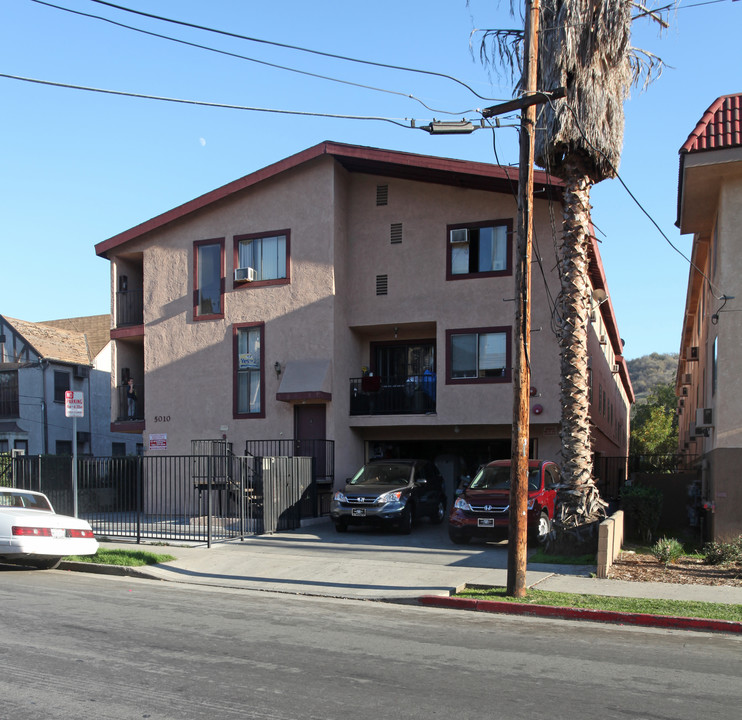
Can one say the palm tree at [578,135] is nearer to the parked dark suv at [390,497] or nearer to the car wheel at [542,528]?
the car wheel at [542,528]

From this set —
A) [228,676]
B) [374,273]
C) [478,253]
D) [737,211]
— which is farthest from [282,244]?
[228,676]

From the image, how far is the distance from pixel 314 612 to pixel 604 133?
33.4ft

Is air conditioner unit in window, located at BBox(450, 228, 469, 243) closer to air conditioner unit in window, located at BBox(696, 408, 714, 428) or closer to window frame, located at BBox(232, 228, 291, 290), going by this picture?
window frame, located at BBox(232, 228, 291, 290)

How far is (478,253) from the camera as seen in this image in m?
21.1

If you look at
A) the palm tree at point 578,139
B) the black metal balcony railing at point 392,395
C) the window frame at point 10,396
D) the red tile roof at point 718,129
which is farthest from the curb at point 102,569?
the window frame at point 10,396

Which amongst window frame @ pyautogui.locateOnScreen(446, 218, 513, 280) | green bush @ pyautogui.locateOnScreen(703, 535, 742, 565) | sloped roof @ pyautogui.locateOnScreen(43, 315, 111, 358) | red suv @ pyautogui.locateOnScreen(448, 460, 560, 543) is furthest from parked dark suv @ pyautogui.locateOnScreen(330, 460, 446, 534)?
sloped roof @ pyautogui.locateOnScreen(43, 315, 111, 358)

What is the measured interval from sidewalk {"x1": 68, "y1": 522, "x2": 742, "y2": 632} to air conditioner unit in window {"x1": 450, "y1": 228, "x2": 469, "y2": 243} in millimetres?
8146

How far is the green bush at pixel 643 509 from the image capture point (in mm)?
16594

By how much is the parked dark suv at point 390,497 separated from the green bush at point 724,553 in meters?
6.44

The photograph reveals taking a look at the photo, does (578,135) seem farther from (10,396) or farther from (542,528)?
(10,396)

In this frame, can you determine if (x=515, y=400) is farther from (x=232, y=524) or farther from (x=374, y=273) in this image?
(x=374, y=273)

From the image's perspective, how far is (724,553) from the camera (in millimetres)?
13172

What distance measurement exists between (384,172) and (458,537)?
10976 millimetres

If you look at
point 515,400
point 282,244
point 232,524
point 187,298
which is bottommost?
point 232,524
